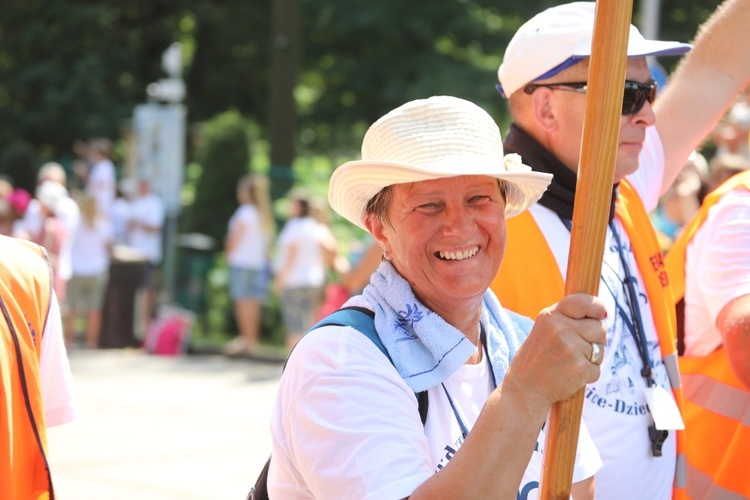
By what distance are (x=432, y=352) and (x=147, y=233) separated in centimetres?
1463

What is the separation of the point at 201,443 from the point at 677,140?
5775 mm

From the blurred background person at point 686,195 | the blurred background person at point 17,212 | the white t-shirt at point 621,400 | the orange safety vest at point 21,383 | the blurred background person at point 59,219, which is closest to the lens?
the orange safety vest at point 21,383

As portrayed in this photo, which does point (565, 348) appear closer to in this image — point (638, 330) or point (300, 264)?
point (638, 330)

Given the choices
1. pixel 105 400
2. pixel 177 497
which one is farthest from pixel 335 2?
pixel 177 497

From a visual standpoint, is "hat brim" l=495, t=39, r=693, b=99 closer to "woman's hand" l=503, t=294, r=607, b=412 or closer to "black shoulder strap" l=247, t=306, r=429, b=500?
"black shoulder strap" l=247, t=306, r=429, b=500

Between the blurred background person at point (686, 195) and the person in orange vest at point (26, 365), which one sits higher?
the person in orange vest at point (26, 365)

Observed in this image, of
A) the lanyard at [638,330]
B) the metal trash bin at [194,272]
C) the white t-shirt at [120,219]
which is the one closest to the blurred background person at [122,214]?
the white t-shirt at [120,219]

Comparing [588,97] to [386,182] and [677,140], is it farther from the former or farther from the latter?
[677,140]

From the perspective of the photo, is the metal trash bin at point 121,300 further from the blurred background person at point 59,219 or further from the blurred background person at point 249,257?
the blurred background person at point 249,257

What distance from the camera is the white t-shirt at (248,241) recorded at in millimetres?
14852

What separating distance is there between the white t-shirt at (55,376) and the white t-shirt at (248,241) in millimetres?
11908

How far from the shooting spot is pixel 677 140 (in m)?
3.82

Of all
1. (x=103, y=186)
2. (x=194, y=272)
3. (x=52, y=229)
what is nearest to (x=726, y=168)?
(x=52, y=229)

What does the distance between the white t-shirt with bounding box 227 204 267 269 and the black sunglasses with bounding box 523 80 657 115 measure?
456 inches
